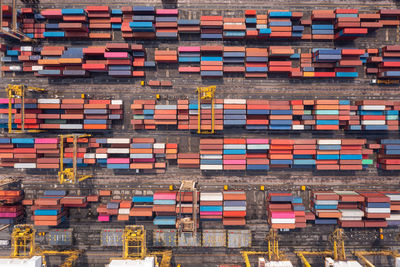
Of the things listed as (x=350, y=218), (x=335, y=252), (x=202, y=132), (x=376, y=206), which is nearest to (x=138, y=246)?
(x=202, y=132)

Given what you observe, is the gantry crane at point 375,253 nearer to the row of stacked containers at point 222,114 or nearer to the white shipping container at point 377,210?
the white shipping container at point 377,210

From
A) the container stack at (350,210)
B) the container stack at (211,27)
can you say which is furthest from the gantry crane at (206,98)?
the container stack at (350,210)

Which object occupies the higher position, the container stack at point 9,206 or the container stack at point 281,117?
the container stack at point 281,117

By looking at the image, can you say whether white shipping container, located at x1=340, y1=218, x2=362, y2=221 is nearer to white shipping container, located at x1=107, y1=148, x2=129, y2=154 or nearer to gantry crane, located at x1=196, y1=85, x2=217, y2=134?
gantry crane, located at x1=196, y1=85, x2=217, y2=134

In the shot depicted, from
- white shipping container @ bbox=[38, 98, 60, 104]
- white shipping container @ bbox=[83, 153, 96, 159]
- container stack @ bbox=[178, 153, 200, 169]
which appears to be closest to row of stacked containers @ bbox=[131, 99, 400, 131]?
container stack @ bbox=[178, 153, 200, 169]

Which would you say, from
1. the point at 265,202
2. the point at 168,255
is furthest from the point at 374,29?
the point at 168,255

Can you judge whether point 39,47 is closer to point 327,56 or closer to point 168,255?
point 168,255
